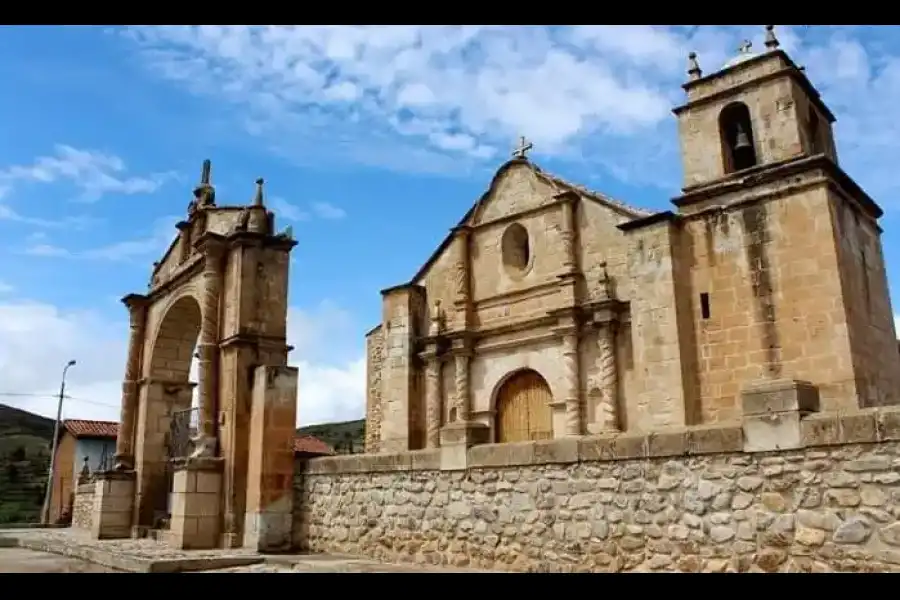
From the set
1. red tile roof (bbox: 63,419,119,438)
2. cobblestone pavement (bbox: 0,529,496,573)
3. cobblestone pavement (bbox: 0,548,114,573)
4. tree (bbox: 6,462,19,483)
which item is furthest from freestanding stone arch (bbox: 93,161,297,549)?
tree (bbox: 6,462,19,483)

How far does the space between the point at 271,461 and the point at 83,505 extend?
1066 centimetres

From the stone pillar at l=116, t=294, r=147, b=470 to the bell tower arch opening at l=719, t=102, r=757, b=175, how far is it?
12376mm

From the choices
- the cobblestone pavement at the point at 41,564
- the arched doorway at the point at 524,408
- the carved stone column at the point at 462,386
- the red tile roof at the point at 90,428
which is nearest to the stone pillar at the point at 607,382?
the arched doorway at the point at 524,408

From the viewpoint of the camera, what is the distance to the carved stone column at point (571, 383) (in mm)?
15578

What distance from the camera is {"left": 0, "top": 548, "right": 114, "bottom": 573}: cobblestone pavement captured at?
31.6 ft

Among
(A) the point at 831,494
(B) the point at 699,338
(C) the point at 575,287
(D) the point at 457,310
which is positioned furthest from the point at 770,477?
(D) the point at 457,310

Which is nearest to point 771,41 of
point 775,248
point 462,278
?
point 775,248

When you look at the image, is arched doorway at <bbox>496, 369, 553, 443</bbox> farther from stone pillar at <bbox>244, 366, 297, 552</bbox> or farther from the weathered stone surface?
the weathered stone surface

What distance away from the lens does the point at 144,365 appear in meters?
16.4

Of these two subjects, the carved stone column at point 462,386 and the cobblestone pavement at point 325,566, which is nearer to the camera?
the cobblestone pavement at point 325,566

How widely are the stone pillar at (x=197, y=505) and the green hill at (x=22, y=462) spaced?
21185 mm

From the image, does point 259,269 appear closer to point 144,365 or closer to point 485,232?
point 144,365

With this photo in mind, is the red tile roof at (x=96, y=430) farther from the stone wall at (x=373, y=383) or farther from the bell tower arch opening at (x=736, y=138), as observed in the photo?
the bell tower arch opening at (x=736, y=138)

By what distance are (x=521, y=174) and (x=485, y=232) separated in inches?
65.0
